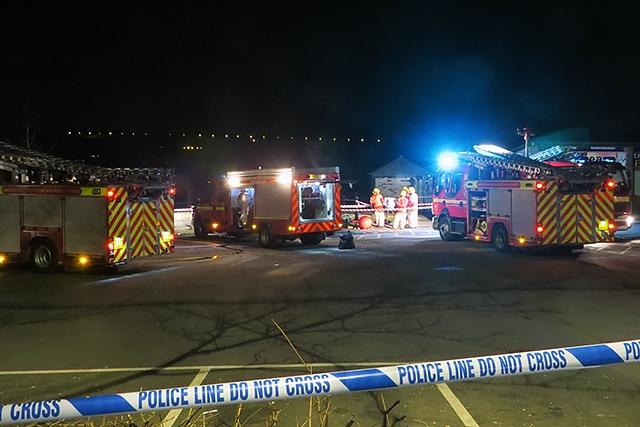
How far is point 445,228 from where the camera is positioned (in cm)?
1891

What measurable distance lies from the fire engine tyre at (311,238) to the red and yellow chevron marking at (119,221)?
22.1 feet

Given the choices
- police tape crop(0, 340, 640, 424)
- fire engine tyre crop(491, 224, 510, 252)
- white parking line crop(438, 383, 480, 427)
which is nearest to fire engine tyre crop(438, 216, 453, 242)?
fire engine tyre crop(491, 224, 510, 252)

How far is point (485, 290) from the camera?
1011cm

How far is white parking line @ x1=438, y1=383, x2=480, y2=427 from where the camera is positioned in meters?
4.54

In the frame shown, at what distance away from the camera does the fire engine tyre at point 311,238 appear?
60.8 ft

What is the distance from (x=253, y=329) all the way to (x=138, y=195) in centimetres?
684

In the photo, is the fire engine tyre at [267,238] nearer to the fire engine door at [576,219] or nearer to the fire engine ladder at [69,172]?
the fire engine ladder at [69,172]

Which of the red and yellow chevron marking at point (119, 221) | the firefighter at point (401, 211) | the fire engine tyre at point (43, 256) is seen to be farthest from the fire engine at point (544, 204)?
the fire engine tyre at point (43, 256)

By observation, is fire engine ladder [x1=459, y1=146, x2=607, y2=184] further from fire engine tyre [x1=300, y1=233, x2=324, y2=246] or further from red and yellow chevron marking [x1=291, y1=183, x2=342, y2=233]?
fire engine tyre [x1=300, y1=233, x2=324, y2=246]

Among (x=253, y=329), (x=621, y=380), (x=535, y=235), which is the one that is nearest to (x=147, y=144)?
(x=535, y=235)

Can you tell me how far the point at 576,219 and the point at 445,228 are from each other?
196 inches

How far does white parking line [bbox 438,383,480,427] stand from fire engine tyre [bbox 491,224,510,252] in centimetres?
1075

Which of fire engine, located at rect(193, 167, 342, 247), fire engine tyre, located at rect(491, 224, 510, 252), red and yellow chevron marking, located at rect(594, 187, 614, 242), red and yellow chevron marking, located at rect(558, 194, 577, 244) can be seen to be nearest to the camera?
red and yellow chevron marking, located at rect(558, 194, 577, 244)

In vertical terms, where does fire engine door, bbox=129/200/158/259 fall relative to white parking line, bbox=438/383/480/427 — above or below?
above
